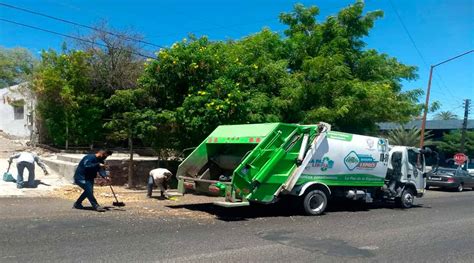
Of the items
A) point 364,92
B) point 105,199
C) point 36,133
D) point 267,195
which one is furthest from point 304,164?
point 36,133

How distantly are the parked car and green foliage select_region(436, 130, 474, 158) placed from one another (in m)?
21.8

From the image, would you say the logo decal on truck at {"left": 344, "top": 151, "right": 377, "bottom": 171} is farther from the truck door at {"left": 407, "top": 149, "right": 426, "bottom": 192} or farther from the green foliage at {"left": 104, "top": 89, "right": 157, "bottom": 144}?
the green foliage at {"left": 104, "top": 89, "right": 157, "bottom": 144}

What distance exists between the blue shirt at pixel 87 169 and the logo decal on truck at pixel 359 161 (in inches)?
246

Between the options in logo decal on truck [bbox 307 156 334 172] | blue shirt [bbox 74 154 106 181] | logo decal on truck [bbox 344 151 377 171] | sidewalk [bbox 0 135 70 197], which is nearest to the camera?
blue shirt [bbox 74 154 106 181]

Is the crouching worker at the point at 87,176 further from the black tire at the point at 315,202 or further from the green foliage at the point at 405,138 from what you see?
the green foliage at the point at 405,138

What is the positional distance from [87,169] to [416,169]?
387 inches

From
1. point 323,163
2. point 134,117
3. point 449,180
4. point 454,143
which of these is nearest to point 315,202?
point 323,163

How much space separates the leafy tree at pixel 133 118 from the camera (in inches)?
586

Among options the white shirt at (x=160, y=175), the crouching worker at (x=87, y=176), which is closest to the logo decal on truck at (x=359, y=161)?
the white shirt at (x=160, y=175)

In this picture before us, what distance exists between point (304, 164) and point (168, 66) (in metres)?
6.40

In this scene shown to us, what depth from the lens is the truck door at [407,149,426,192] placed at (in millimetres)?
14117

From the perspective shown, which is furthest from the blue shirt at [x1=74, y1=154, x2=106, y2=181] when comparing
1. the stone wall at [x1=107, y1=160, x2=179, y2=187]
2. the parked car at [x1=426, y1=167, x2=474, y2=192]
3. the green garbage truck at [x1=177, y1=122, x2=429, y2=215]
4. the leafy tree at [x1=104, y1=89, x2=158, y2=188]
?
the parked car at [x1=426, y1=167, x2=474, y2=192]

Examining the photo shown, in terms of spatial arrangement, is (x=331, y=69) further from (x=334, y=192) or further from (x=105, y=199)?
(x=105, y=199)

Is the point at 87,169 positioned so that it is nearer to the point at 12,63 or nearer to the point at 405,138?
the point at 12,63
